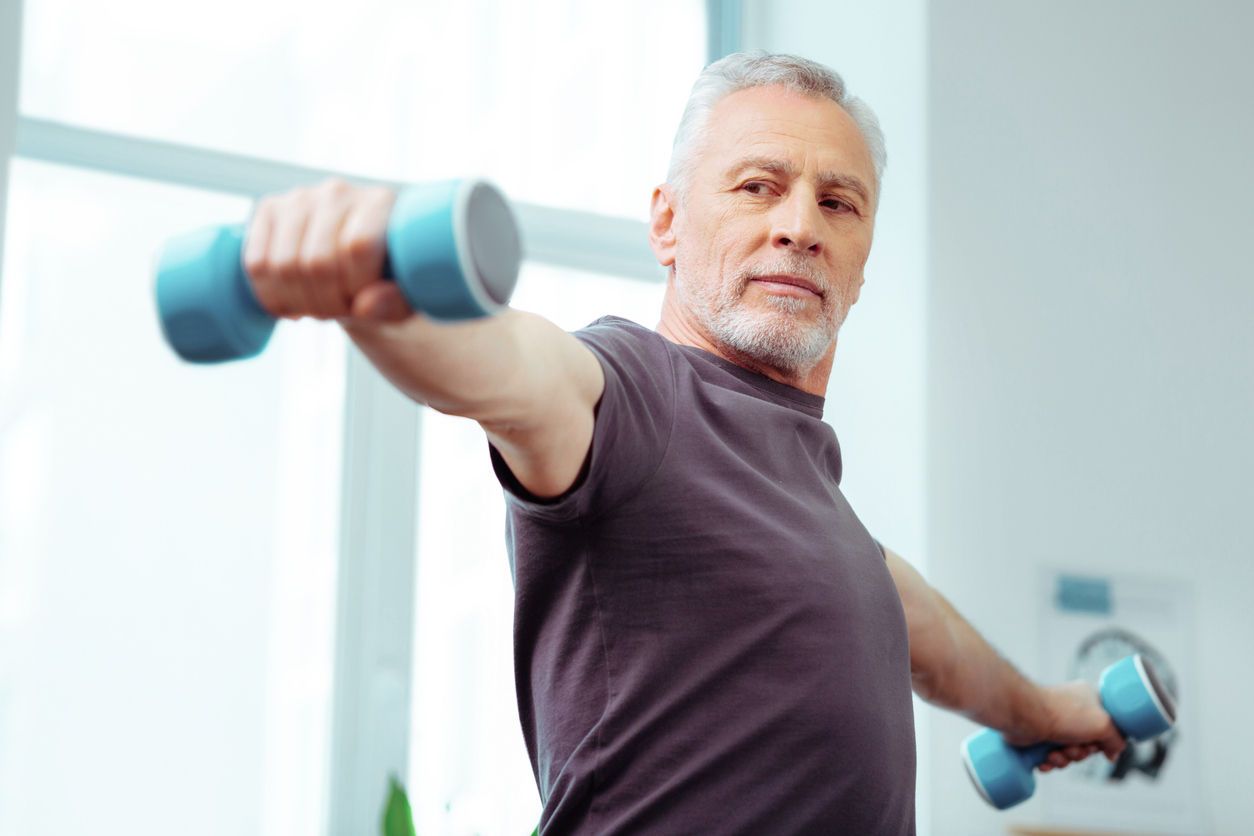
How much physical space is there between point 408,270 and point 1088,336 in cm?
225

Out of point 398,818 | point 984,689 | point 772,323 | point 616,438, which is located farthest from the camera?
point 398,818

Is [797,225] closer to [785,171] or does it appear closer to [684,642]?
[785,171]

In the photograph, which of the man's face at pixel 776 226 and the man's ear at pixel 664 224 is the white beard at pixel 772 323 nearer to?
the man's face at pixel 776 226

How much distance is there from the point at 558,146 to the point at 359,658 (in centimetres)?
106

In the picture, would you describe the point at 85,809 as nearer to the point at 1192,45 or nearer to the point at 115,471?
the point at 115,471

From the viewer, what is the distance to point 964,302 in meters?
2.54

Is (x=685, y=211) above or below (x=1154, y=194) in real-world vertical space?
below

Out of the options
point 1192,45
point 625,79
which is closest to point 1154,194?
point 1192,45

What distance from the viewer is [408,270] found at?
60cm

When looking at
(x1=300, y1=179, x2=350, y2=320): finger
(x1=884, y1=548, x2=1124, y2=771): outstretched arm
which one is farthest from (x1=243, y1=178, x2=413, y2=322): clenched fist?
(x1=884, y1=548, x2=1124, y2=771): outstretched arm

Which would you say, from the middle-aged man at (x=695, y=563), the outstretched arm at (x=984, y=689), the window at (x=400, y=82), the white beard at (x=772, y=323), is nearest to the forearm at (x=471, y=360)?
the middle-aged man at (x=695, y=563)

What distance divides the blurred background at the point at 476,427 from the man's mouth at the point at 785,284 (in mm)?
1340

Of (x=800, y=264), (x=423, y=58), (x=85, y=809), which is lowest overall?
(x=85, y=809)

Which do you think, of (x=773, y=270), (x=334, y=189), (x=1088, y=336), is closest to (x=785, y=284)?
(x=773, y=270)
